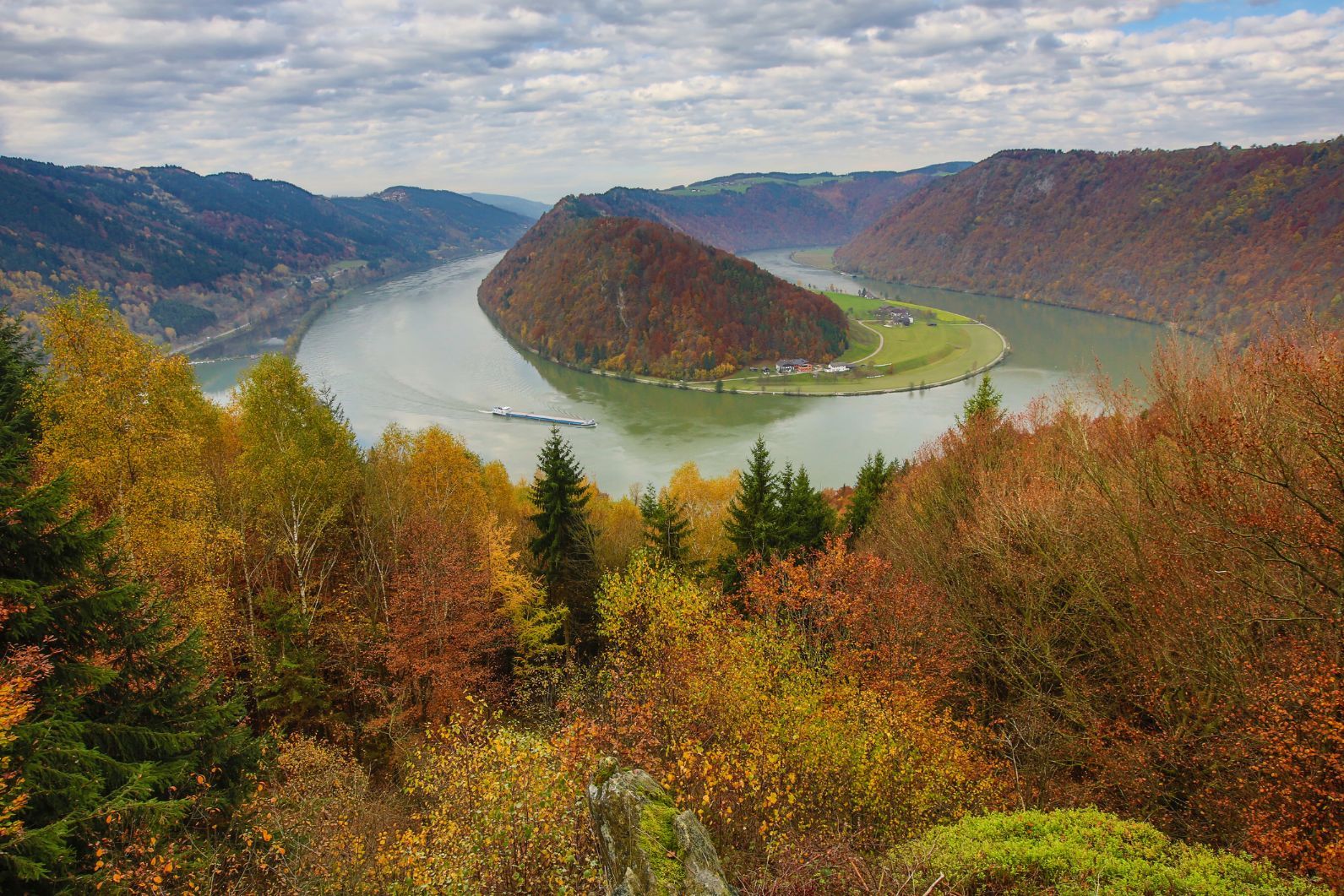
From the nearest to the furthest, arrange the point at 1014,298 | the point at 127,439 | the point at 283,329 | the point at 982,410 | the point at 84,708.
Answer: the point at 84,708 < the point at 127,439 < the point at 982,410 < the point at 283,329 < the point at 1014,298

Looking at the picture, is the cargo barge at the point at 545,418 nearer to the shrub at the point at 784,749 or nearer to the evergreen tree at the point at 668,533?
the evergreen tree at the point at 668,533

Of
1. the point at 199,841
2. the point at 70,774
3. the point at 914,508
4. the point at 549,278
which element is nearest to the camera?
the point at 70,774

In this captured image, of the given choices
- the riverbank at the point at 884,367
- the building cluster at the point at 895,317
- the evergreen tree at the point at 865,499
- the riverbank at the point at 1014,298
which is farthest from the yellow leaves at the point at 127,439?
the building cluster at the point at 895,317

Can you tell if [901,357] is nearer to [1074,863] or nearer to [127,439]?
[127,439]

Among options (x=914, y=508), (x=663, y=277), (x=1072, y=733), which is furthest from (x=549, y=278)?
(x=1072, y=733)

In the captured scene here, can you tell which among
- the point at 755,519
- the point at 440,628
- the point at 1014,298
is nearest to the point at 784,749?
the point at 440,628

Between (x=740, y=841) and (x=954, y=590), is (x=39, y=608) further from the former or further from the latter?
(x=954, y=590)

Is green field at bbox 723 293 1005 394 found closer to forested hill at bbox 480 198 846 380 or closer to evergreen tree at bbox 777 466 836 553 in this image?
forested hill at bbox 480 198 846 380
